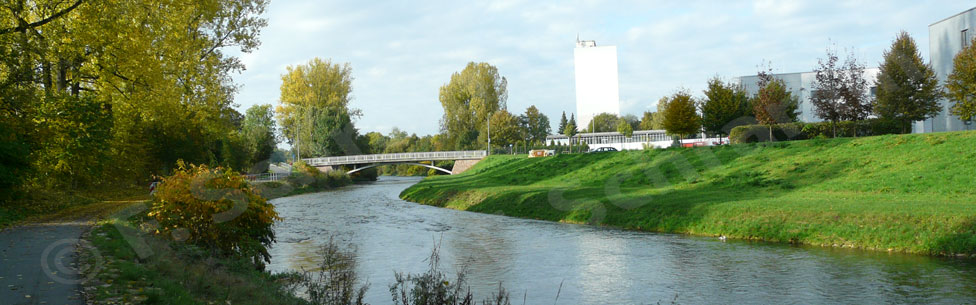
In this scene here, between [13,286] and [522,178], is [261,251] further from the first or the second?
[522,178]

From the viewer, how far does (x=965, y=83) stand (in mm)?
A: 31219

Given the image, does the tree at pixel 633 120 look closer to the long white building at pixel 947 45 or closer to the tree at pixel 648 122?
the tree at pixel 648 122

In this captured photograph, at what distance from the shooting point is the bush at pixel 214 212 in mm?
12883

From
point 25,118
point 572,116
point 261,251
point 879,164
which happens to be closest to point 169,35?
point 25,118

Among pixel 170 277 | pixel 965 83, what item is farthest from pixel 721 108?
pixel 170 277

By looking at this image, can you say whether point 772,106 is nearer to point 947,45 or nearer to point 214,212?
point 947,45

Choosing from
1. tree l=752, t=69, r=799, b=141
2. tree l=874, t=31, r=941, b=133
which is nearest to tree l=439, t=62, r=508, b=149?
tree l=752, t=69, r=799, b=141

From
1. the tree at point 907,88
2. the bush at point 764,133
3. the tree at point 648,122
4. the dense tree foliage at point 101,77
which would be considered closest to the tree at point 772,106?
the bush at point 764,133

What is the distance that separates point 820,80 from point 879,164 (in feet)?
60.7

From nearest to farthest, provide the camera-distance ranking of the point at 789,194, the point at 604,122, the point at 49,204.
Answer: the point at 49,204, the point at 789,194, the point at 604,122

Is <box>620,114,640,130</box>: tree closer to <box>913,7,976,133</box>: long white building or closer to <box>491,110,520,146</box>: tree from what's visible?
<box>491,110,520,146</box>: tree

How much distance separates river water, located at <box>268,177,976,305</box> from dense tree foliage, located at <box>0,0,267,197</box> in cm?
925

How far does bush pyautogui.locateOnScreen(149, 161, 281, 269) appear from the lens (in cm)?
1288

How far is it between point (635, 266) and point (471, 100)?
78.7 metres
